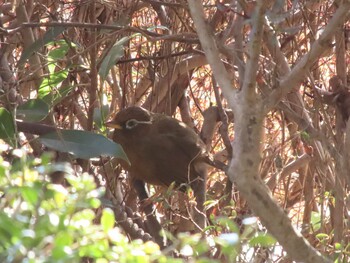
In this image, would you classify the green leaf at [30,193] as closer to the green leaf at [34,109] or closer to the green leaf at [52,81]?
the green leaf at [34,109]

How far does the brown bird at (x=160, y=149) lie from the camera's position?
276 centimetres

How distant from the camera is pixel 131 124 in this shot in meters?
2.81

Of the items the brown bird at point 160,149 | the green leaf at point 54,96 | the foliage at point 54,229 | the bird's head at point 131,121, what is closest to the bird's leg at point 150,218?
the brown bird at point 160,149

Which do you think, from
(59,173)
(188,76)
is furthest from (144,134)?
(59,173)

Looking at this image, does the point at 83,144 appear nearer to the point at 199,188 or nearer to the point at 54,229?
the point at 199,188

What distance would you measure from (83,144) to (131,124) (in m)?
0.68

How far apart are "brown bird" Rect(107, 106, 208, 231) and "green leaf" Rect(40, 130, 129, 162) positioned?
1.91 feet

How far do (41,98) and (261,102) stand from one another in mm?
998

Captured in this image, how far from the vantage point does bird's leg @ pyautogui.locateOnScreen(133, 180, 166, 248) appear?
2.62m

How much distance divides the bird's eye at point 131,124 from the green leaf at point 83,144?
627mm

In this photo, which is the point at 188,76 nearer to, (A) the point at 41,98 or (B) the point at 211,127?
(B) the point at 211,127

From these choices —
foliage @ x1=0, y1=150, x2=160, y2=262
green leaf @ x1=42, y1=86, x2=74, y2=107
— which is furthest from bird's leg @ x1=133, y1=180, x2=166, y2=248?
foliage @ x1=0, y1=150, x2=160, y2=262

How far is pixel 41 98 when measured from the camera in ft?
7.80

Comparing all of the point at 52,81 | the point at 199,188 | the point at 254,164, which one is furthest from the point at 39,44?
the point at 254,164
